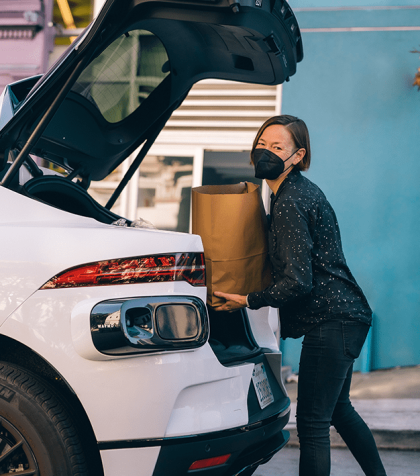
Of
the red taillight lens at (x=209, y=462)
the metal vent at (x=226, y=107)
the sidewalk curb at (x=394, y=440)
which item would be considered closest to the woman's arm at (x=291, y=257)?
the red taillight lens at (x=209, y=462)

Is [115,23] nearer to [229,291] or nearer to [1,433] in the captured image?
[229,291]

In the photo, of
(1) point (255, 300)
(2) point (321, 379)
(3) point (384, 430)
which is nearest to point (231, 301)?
(1) point (255, 300)

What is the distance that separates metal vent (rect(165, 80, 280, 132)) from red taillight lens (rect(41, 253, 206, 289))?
16.1 ft

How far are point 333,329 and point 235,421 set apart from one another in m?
0.58

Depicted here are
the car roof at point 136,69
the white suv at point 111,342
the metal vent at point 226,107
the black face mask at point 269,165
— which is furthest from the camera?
the metal vent at point 226,107

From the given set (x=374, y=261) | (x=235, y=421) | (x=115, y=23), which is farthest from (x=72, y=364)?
(x=374, y=261)

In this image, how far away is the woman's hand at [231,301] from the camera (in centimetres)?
214

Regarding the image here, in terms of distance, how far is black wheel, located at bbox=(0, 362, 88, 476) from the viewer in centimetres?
172

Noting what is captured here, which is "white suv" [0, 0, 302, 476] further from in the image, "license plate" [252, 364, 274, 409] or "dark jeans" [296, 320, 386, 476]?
"dark jeans" [296, 320, 386, 476]

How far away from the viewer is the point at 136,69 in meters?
2.88

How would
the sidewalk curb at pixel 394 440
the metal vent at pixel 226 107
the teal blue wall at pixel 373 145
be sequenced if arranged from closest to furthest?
the sidewalk curb at pixel 394 440 < the teal blue wall at pixel 373 145 < the metal vent at pixel 226 107

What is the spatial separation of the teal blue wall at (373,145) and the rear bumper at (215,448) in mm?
4055

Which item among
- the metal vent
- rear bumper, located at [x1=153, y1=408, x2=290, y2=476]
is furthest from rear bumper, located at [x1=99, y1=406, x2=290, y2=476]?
the metal vent

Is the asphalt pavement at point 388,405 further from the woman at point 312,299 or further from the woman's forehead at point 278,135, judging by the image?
the woman's forehead at point 278,135
